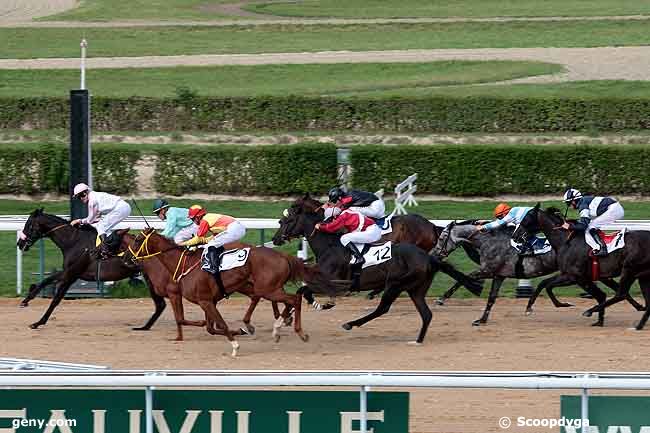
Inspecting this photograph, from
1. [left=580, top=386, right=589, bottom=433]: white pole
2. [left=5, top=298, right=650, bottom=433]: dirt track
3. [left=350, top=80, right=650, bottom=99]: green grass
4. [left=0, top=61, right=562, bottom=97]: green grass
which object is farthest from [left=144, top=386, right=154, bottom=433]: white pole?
[left=0, top=61, right=562, bottom=97]: green grass

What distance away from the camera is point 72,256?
1216 cm

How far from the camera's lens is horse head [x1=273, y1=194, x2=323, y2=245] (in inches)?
Result: 464

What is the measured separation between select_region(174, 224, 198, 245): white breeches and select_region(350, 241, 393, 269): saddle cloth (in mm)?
1422

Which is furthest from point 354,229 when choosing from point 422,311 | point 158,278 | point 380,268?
point 158,278

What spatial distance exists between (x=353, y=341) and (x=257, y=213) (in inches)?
255

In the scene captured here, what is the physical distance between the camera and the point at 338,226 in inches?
453

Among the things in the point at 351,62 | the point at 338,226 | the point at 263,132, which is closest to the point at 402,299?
the point at 338,226

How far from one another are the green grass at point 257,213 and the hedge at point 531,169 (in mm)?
386

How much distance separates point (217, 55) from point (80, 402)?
89.4 feet

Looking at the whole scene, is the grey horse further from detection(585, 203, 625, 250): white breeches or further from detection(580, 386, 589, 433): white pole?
detection(580, 386, 589, 433): white pole

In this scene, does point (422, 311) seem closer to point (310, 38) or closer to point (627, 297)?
point (627, 297)

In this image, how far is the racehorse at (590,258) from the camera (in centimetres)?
1188

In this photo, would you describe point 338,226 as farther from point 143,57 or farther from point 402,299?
point 143,57

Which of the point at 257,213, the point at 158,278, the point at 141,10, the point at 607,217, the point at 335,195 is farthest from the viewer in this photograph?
the point at 141,10
